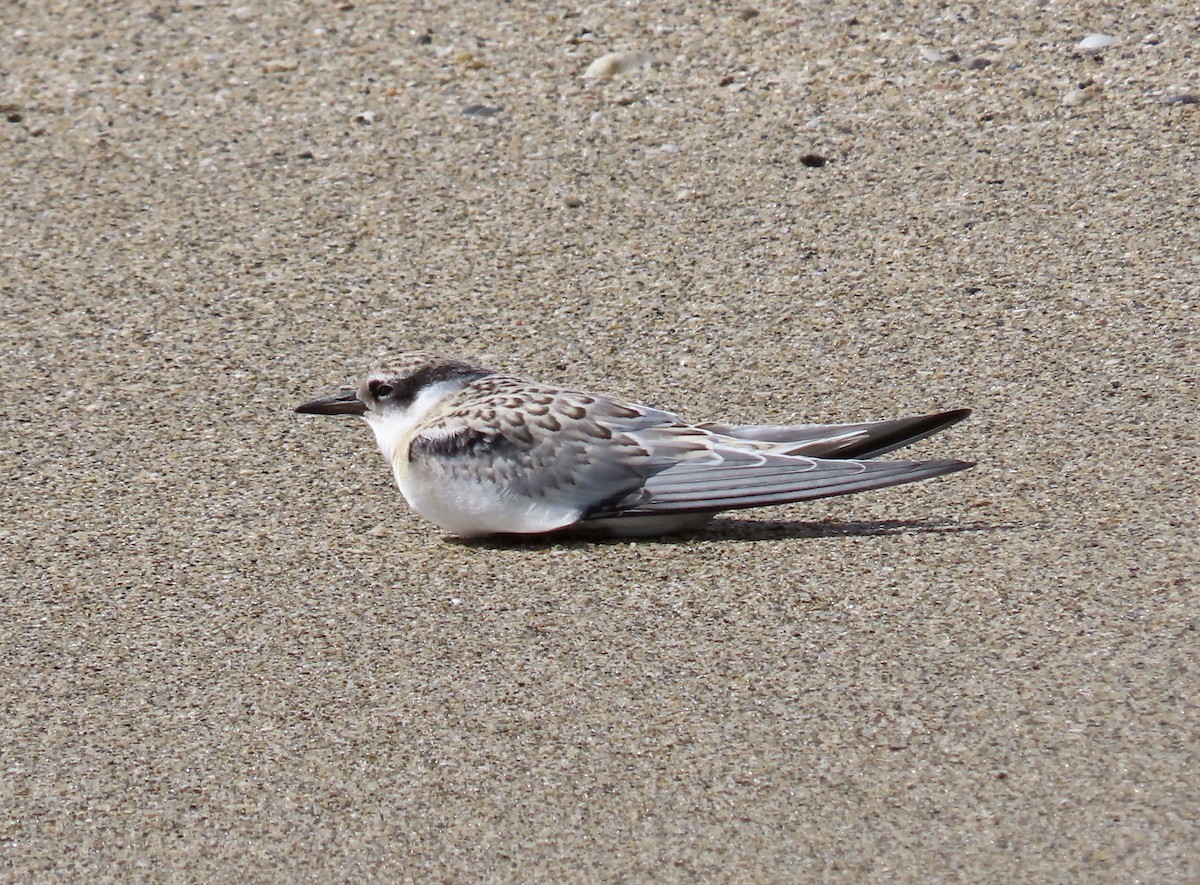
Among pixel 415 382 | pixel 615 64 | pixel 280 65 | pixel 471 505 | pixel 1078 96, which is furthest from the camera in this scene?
pixel 280 65

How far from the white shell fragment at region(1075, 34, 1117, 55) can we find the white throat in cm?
309

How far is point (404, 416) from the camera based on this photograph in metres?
4.62

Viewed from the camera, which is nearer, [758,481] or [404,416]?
[758,481]

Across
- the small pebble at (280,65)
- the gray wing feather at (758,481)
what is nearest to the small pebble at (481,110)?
the small pebble at (280,65)

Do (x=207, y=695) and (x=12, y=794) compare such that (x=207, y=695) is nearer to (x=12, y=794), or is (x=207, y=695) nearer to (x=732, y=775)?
(x=12, y=794)

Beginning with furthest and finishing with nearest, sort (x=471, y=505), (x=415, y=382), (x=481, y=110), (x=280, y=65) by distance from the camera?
(x=280, y=65) < (x=481, y=110) < (x=415, y=382) < (x=471, y=505)

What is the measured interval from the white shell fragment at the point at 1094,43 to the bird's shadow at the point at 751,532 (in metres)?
2.94

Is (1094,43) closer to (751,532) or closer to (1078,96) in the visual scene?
(1078,96)

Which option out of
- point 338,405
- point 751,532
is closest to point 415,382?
point 338,405

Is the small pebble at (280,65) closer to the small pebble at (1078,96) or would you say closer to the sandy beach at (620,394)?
the sandy beach at (620,394)

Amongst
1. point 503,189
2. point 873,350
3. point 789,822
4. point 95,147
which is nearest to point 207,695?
point 789,822

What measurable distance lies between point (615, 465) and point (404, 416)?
0.68 m

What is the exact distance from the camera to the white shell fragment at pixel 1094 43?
6.48m

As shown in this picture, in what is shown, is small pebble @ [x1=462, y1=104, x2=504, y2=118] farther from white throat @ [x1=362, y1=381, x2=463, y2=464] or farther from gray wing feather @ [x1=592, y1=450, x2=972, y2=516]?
gray wing feather @ [x1=592, y1=450, x2=972, y2=516]
